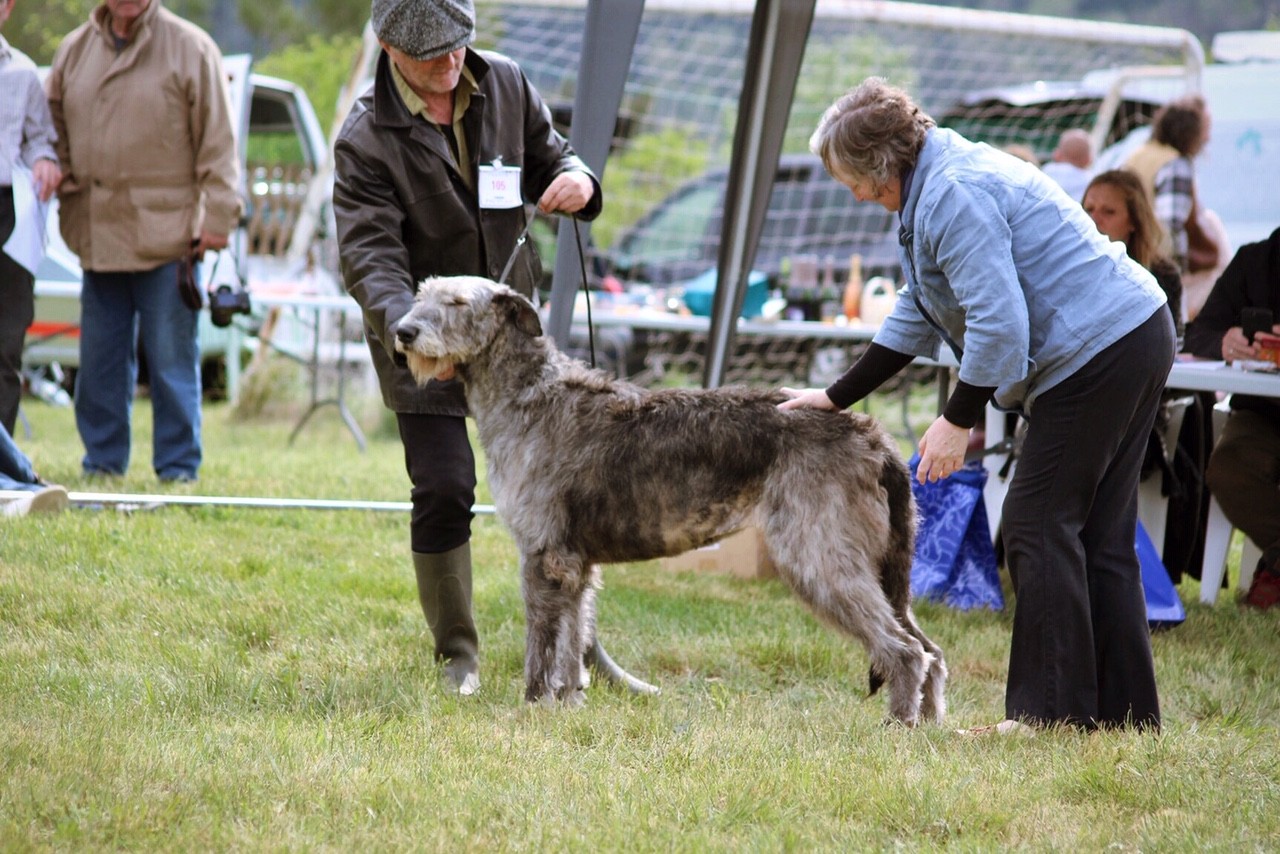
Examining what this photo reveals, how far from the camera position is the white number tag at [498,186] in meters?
4.45

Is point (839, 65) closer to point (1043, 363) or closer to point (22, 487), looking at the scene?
point (22, 487)

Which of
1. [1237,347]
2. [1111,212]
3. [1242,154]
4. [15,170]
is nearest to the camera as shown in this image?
[1237,347]

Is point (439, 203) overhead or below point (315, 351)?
overhead

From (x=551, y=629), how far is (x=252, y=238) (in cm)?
976

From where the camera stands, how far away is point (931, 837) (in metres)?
3.13

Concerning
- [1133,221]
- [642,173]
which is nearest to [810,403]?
[1133,221]

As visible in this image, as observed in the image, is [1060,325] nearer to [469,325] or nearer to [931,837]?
[931,837]

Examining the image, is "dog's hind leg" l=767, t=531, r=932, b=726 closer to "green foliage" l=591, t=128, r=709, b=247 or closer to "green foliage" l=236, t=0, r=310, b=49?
"green foliage" l=591, t=128, r=709, b=247

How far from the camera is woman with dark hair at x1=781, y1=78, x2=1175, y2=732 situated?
3562mm

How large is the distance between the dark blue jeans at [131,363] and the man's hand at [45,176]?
1.86ft

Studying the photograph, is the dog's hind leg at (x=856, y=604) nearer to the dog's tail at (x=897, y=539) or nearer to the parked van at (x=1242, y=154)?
the dog's tail at (x=897, y=539)

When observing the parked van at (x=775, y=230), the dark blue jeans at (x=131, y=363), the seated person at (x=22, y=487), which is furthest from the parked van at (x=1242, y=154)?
the seated person at (x=22, y=487)

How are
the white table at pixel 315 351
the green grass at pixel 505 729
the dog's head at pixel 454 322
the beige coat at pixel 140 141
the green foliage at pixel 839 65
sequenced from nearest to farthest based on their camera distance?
1. the green grass at pixel 505 729
2. the dog's head at pixel 454 322
3. the beige coat at pixel 140 141
4. the white table at pixel 315 351
5. the green foliage at pixel 839 65

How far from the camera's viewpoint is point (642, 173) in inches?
694
